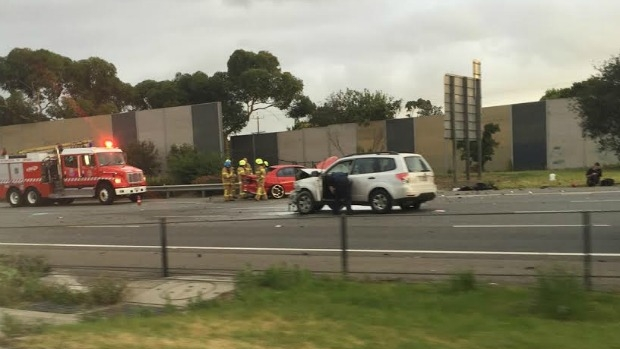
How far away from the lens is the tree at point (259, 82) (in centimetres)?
6194

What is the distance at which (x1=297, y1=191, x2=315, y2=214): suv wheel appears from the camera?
18688 mm

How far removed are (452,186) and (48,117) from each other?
164ft

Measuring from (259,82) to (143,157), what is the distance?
69.1 ft

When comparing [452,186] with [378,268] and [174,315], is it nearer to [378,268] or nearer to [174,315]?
[378,268]

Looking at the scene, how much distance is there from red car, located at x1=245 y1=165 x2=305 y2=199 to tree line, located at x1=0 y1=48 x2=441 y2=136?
1239 inches

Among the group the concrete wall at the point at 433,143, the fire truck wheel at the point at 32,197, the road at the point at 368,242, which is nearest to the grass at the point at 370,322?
the road at the point at 368,242

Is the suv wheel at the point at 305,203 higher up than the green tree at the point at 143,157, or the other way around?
the green tree at the point at 143,157

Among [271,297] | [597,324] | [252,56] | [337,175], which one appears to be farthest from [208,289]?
[252,56]

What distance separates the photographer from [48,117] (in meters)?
64.1

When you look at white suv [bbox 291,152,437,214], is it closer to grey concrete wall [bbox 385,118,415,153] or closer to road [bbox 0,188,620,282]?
road [bbox 0,188,620,282]

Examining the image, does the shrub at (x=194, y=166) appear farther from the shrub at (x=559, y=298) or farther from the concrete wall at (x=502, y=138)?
the shrub at (x=559, y=298)

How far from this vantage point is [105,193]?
29.8 metres

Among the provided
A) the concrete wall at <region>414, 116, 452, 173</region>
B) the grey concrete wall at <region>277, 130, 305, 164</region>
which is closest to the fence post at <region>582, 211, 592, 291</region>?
the concrete wall at <region>414, 116, 452, 173</region>

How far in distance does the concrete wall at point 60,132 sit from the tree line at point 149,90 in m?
11.1
